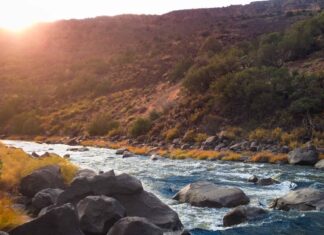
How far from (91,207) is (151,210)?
253cm

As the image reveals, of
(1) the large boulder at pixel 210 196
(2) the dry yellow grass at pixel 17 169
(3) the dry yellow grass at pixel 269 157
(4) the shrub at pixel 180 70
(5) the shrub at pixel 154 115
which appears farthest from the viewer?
(4) the shrub at pixel 180 70

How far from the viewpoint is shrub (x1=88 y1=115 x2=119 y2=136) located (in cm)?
6131

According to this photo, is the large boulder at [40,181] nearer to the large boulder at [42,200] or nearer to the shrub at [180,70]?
the large boulder at [42,200]

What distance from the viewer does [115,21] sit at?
146875 mm

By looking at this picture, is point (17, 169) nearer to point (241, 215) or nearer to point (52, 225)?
point (52, 225)

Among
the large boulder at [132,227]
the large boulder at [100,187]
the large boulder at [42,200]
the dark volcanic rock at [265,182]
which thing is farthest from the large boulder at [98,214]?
the dark volcanic rock at [265,182]

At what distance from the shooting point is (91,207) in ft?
46.5

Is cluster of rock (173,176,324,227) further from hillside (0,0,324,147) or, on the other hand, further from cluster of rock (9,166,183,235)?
hillside (0,0,324,147)

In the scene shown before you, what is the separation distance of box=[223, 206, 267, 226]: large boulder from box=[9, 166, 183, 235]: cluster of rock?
5.89 ft

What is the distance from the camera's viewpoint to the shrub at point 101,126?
6131 centimetres

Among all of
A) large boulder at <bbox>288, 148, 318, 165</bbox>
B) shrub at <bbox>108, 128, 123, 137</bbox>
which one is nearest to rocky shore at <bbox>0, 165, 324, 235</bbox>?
large boulder at <bbox>288, 148, 318, 165</bbox>

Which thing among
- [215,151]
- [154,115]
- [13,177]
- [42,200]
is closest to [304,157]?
[215,151]

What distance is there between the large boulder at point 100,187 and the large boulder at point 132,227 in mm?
2849

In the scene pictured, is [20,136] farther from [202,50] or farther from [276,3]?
[276,3]
